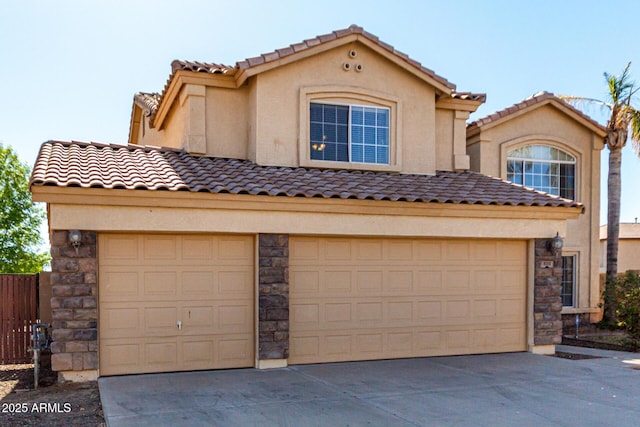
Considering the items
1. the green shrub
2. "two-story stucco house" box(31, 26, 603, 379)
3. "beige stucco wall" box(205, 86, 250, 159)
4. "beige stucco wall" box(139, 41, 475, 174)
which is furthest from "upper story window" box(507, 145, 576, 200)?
"beige stucco wall" box(205, 86, 250, 159)

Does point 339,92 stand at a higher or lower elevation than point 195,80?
lower

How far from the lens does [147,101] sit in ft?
57.2

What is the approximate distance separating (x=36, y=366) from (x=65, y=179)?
112 inches

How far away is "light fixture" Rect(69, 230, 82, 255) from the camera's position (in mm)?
8758

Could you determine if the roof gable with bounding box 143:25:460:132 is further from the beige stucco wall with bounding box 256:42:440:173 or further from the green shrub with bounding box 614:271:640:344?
the green shrub with bounding box 614:271:640:344

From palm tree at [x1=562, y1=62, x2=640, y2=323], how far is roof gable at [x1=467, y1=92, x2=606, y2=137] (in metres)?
0.45

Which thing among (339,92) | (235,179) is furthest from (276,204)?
(339,92)

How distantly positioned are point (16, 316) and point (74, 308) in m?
2.35

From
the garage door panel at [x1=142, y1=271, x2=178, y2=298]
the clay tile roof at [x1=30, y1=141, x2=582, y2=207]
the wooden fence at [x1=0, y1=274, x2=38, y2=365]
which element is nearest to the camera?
the clay tile roof at [x1=30, y1=141, x2=582, y2=207]

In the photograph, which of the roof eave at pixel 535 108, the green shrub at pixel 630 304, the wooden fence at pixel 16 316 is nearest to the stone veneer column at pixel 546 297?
the green shrub at pixel 630 304

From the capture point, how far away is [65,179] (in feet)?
28.9

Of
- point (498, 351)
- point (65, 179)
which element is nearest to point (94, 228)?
point (65, 179)

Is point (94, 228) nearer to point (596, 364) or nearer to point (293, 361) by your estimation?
point (293, 361)

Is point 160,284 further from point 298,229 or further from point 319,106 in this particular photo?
point 319,106
